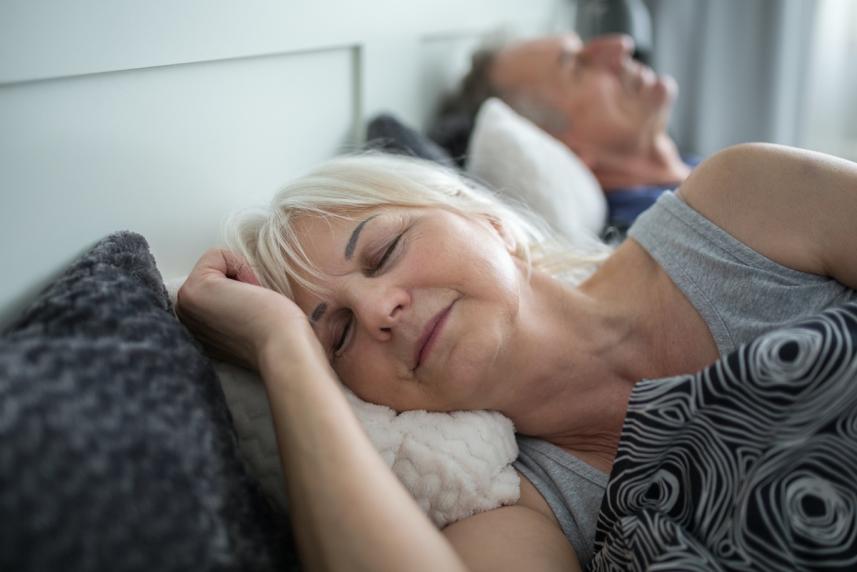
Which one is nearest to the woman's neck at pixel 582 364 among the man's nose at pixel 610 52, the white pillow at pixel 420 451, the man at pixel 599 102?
the white pillow at pixel 420 451

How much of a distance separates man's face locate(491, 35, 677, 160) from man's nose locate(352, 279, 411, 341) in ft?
4.39

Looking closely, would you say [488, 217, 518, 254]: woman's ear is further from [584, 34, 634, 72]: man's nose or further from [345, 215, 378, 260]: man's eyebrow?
[584, 34, 634, 72]: man's nose

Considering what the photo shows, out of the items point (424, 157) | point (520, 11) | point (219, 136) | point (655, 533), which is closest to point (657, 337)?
point (655, 533)

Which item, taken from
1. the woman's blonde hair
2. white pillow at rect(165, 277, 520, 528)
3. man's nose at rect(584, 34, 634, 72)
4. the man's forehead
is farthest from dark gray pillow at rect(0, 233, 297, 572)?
man's nose at rect(584, 34, 634, 72)

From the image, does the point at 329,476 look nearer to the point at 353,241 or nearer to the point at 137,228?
the point at 353,241

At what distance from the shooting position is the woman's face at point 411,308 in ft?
3.14

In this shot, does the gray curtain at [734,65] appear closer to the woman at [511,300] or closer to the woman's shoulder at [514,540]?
the woman at [511,300]

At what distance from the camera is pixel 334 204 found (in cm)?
104

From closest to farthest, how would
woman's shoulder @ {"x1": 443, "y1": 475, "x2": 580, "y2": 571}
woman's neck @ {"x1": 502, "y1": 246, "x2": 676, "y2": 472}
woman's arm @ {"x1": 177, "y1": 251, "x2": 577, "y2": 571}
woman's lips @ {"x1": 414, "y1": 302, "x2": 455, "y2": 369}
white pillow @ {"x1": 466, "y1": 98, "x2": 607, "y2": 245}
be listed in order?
woman's arm @ {"x1": 177, "y1": 251, "x2": 577, "y2": 571}, woman's shoulder @ {"x1": 443, "y1": 475, "x2": 580, "y2": 571}, woman's lips @ {"x1": 414, "y1": 302, "x2": 455, "y2": 369}, woman's neck @ {"x1": 502, "y1": 246, "x2": 676, "y2": 472}, white pillow @ {"x1": 466, "y1": 98, "x2": 607, "y2": 245}

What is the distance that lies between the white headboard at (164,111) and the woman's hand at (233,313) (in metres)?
0.15

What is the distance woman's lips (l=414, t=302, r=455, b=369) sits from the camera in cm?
96

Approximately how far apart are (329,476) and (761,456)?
44 centimetres

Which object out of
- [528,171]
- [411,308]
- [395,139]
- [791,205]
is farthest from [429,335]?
[528,171]

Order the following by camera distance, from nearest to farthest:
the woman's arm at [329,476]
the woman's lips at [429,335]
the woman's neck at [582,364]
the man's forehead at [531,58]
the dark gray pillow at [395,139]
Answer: the woman's arm at [329,476]
the woman's lips at [429,335]
the woman's neck at [582,364]
the dark gray pillow at [395,139]
the man's forehead at [531,58]
